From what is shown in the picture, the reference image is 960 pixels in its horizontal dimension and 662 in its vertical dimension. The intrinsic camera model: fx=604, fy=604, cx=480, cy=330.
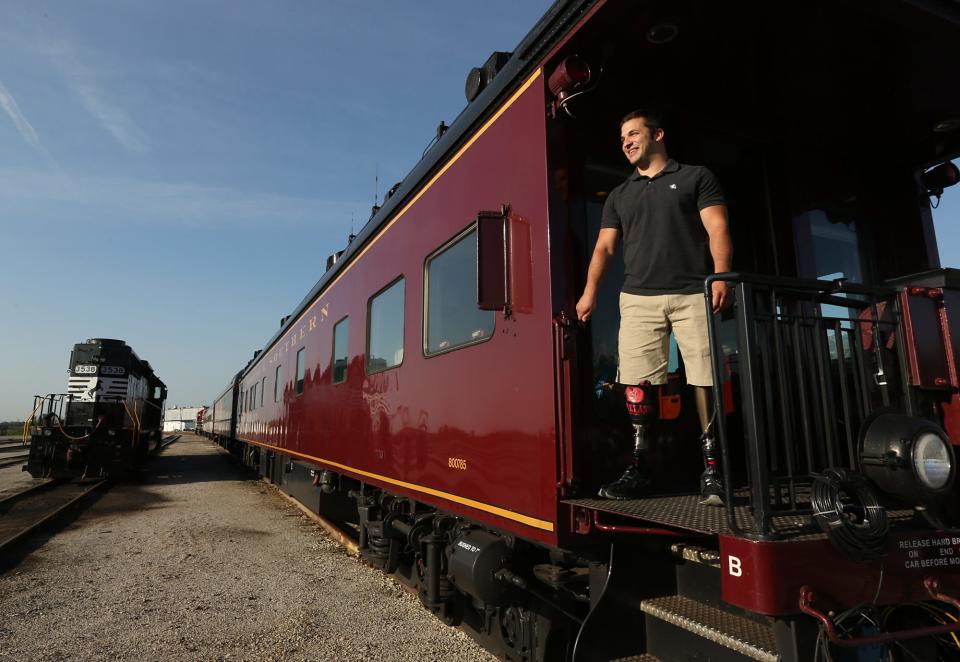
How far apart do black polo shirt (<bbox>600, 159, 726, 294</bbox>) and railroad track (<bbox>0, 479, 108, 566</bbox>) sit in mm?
7606

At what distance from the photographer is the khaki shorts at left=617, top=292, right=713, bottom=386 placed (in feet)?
8.37

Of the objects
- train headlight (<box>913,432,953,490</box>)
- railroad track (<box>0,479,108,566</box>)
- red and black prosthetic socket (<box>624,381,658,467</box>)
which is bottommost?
railroad track (<box>0,479,108,566</box>)

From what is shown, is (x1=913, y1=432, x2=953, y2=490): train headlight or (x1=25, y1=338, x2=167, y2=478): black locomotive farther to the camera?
(x1=25, y1=338, x2=167, y2=478): black locomotive

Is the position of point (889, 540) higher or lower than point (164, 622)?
higher

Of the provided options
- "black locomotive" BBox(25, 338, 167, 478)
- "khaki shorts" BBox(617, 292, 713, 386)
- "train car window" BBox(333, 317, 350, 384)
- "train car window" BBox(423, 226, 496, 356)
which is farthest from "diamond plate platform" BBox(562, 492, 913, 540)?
"black locomotive" BBox(25, 338, 167, 478)

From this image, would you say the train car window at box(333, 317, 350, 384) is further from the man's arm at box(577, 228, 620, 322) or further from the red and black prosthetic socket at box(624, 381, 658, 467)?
the red and black prosthetic socket at box(624, 381, 658, 467)

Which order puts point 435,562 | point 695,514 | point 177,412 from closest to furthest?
1. point 695,514
2. point 435,562
3. point 177,412

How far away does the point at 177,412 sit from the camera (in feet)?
284

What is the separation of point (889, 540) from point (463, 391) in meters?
2.06

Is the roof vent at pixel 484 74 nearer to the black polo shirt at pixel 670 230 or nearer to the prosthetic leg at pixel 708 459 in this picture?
the black polo shirt at pixel 670 230

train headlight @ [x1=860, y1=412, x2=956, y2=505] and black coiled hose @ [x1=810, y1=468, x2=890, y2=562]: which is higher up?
train headlight @ [x1=860, y1=412, x2=956, y2=505]

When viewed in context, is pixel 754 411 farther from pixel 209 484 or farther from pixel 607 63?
pixel 209 484

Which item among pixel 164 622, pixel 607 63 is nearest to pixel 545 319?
pixel 607 63

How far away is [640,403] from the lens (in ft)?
8.39
